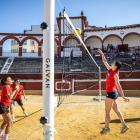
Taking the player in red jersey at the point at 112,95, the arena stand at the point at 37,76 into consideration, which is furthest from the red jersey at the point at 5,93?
the arena stand at the point at 37,76

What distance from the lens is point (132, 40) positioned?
26.1 metres

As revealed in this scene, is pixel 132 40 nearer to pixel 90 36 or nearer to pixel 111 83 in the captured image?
pixel 90 36

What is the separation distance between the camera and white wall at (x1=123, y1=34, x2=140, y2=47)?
25.9 metres

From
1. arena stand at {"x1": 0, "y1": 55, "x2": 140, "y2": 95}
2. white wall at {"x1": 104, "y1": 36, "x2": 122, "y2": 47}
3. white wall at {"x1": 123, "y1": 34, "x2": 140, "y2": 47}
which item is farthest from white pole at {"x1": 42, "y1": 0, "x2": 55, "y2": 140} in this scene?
white wall at {"x1": 123, "y1": 34, "x2": 140, "y2": 47}

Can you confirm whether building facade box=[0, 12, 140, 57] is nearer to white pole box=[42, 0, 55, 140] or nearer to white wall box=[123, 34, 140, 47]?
white wall box=[123, 34, 140, 47]

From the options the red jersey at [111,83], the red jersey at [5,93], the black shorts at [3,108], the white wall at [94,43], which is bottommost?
the black shorts at [3,108]

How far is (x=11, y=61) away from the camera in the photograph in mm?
22828

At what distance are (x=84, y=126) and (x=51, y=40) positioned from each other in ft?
9.88

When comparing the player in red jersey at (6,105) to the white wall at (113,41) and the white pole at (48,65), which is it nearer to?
the white pole at (48,65)

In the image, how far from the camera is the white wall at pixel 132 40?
25.9m

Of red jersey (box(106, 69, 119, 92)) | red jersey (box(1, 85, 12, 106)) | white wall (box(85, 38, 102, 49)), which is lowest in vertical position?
red jersey (box(1, 85, 12, 106))

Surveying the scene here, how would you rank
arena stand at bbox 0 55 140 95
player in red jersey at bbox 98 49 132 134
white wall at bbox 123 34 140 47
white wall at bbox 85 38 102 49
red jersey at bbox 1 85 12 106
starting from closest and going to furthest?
player in red jersey at bbox 98 49 132 134 → red jersey at bbox 1 85 12 106 → arena stand at bbox 0 55 140 95 → white wall at bbox 123 34 140 47 → white wall at bbox 85 38 102 49

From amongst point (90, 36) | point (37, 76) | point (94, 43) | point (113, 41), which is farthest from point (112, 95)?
point (113, 41)

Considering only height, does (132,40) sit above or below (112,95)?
above
